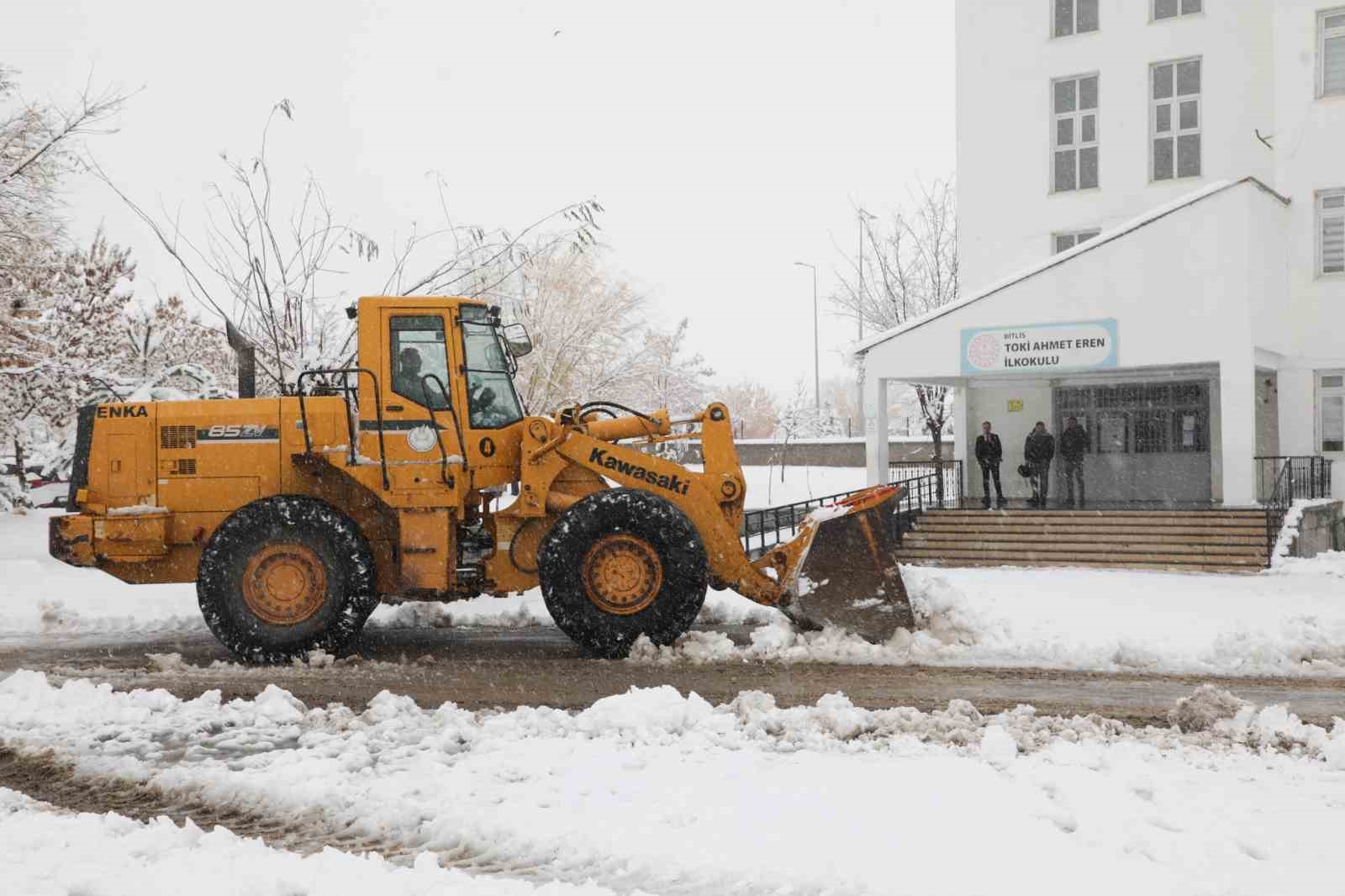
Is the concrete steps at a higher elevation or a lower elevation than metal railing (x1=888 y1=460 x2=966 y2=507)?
lower

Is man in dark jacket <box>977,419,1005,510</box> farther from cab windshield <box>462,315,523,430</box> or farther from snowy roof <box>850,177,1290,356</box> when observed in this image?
cab windshield <box>462,315,523,430</box>

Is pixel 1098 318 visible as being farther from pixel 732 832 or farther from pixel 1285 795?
pixel 732 832

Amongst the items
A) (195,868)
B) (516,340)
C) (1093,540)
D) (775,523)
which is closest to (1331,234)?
(1093,540)

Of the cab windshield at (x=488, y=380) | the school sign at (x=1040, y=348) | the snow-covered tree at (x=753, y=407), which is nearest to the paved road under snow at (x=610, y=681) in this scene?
the cab windshield at (x=488, y=380)

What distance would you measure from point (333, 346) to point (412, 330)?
28.7 feet

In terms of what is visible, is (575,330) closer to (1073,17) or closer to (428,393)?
(1073,17)

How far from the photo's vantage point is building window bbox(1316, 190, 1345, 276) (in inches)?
826

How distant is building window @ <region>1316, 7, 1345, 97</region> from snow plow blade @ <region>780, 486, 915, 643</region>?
16987 mm

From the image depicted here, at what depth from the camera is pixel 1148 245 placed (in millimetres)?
18750

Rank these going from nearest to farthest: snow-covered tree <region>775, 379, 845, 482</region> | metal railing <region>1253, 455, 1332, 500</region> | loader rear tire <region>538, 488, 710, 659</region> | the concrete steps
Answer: loader rear tire <region>538, 488, 710, 659</region> → the concrete steps → metal railing <region>1253, 455, 1332, 500</region> → snow-covered tree <region>775, 379, 845, 482</region>

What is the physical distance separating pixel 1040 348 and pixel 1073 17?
902 centimetres

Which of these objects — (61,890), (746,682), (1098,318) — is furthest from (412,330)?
(1098,318)

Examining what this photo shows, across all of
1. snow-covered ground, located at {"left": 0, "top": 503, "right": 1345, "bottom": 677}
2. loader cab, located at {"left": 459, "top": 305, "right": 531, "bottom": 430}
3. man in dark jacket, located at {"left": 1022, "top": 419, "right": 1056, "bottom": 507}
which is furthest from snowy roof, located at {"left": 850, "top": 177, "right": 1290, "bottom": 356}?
loader cab, located at {"left": 459, "top": 305, "right": 531, "bottom": 430}

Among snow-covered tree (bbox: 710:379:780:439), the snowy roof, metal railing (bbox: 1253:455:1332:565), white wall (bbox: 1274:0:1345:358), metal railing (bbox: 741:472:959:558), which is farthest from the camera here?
snow-covered tree (bbox: 710:379:780:439)
